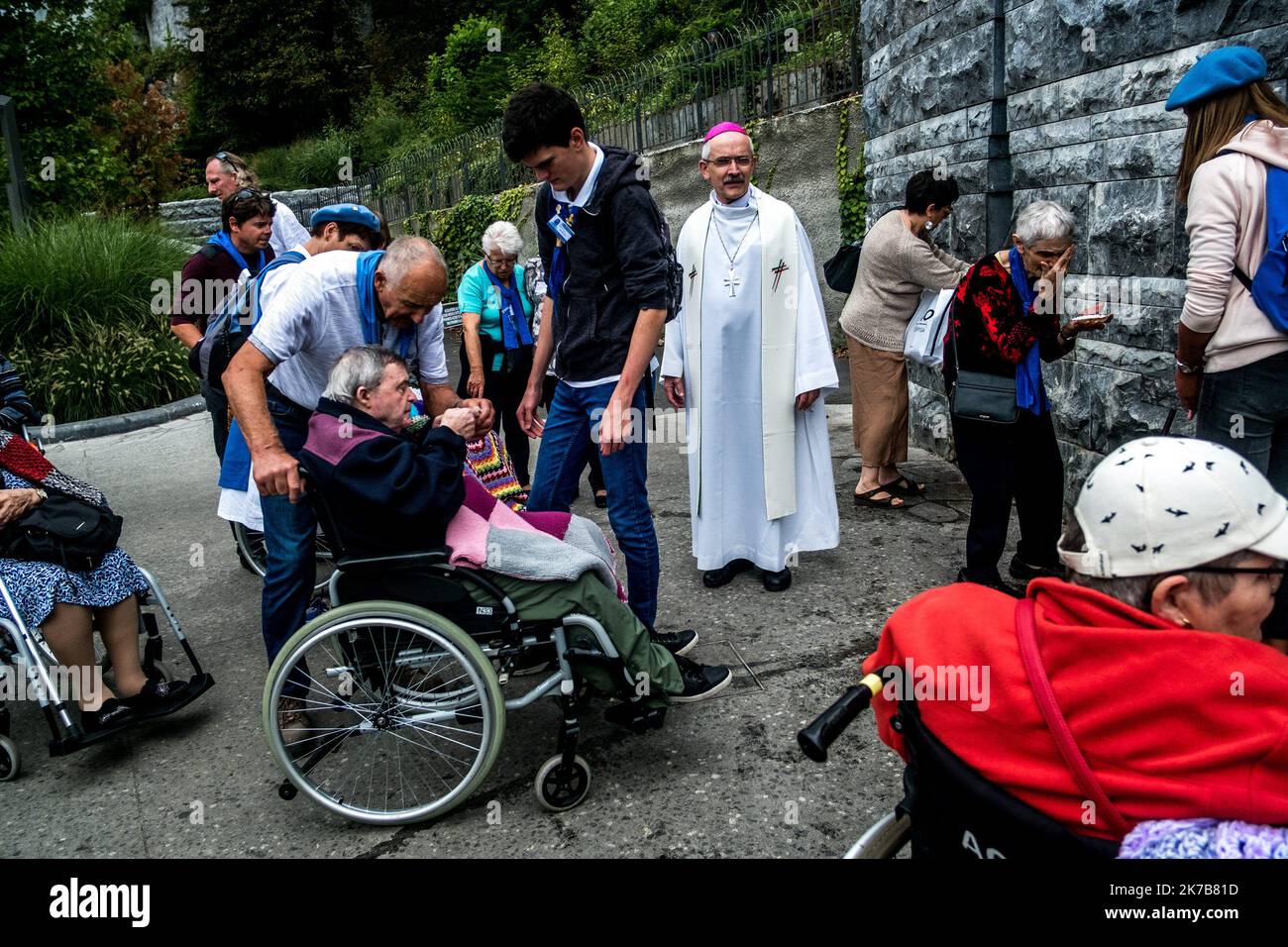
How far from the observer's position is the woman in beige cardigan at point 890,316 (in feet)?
16.9

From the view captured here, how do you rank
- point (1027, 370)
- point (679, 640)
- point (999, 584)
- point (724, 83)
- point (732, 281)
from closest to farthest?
point (679, 640)
point (1027, 370)
point (999, 584)
point (732, 281)
point (724, 83)

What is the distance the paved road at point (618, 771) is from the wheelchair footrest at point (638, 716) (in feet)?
0.56

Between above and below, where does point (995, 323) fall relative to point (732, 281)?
below

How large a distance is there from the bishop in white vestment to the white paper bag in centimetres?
70

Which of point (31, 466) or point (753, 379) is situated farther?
point (753, 379)

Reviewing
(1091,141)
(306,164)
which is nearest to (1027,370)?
(1091,141)

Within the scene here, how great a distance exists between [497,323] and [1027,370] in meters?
3.12

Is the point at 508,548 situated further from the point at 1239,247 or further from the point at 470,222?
the point at 470,222

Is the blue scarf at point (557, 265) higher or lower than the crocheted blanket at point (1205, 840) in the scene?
higher

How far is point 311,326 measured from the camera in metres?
3.15

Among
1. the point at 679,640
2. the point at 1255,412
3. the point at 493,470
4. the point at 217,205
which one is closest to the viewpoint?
the point at 1255,412

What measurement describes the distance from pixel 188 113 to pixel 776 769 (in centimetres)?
2862

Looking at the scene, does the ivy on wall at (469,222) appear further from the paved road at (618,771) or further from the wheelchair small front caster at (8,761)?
the wheelchair small front caster at (8,761)

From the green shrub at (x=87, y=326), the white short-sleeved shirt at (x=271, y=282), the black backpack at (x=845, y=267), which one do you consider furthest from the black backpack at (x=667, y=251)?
the green shrub at (x=87, y=326)
